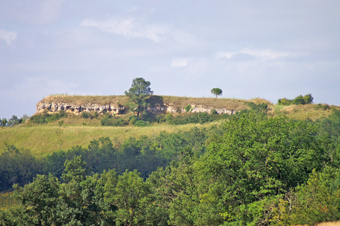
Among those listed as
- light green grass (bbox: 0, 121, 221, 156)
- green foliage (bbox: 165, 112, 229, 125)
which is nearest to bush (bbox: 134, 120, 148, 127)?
light green grass (bbox: 0, 121, 221, 156)

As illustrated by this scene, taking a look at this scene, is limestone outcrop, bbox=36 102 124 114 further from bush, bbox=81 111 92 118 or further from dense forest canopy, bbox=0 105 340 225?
dense forest canopy, bbox=0 105 340 225

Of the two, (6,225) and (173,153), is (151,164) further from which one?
(6,225)

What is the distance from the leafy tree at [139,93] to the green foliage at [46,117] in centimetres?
2464

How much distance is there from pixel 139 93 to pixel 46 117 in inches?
1351

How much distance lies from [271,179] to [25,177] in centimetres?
7873

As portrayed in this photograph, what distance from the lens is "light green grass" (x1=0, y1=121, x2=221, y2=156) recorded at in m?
116

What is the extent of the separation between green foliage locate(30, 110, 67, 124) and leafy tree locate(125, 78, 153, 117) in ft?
80.8

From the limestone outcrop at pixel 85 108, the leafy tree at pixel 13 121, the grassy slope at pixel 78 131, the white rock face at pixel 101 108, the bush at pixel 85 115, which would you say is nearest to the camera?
the grassy slope at pixel 78 131

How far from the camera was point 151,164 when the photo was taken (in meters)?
101

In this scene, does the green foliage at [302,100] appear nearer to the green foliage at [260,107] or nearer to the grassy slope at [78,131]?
the grassy slope at [78,131]

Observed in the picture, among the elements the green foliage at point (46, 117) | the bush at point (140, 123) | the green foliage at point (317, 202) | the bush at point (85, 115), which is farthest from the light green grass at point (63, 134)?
the green foliage at point (317, 202)

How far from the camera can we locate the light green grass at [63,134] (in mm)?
115688

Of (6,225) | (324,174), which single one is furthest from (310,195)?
(6,225)

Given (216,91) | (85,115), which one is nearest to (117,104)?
(85,115)
